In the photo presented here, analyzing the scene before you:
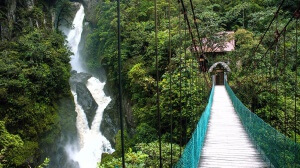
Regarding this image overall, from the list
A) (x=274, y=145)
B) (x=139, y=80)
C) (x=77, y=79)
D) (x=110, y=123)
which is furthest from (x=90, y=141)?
(x=274, y=145)

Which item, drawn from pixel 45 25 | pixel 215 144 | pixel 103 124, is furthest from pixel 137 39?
pixel 215 144

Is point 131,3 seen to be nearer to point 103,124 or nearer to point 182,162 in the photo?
point 103,124

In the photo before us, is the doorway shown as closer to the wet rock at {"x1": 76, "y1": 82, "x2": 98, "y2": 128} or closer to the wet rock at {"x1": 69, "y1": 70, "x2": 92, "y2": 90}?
the wet rock at {"x1": 76, "y1": 82, "x2": 98, "y2": 128}

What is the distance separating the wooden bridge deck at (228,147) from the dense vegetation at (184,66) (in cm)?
73

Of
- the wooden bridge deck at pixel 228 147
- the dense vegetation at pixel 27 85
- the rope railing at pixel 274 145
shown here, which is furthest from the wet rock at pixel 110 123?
the rope railing at pixel 274 145

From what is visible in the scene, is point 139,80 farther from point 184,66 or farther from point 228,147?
point 228,147

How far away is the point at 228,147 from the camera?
5.52 metres

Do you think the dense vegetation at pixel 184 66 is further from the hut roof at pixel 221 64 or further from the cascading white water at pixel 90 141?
the cascading white water at pixel 90 141

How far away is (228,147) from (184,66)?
424 cm

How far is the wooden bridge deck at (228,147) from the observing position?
15.4 feet

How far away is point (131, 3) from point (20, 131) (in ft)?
43.9

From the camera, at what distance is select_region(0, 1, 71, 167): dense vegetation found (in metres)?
9.48

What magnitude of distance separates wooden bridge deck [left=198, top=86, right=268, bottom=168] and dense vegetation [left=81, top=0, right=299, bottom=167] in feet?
2.39

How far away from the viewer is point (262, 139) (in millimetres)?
4871
